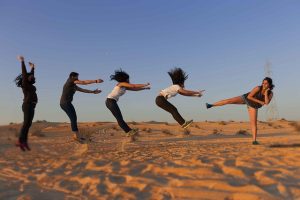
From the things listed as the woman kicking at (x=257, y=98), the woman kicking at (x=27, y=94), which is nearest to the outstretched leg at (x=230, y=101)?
the woman kicking at (x=257, y=98)

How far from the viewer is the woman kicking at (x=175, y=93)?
8.91m

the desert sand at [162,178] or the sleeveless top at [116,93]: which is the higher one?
the sleeveless top at [116,93]

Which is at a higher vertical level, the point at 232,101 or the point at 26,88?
the point at 26,88

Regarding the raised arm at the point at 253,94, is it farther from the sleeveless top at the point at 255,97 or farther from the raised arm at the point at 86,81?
the raised arm at the point at 86,81

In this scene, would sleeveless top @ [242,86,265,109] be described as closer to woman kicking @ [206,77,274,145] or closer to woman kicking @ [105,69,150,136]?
woman kicking @ [206,77,274,145]

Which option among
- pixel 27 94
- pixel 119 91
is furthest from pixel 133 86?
pixel 27 94

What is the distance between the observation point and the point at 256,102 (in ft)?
31.8

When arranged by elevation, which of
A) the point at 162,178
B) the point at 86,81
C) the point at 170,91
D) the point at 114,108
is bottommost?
the point at 162,178

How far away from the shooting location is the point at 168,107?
29.4ft

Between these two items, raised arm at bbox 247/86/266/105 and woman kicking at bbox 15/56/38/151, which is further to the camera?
raised arm at bbox 247/86/266/105

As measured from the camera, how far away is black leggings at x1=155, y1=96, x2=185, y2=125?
29.2 feet

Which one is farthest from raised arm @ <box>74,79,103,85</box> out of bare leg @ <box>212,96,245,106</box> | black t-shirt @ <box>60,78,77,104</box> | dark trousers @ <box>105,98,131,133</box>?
bare leg @ <box>212,96,245,106</box>

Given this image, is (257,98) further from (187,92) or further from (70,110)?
(70,110)

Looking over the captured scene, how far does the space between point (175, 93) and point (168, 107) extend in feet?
1.24
